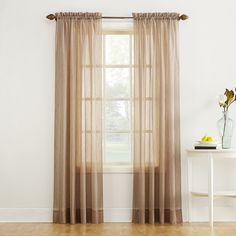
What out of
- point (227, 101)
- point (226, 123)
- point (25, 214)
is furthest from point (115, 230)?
point (227, 101)

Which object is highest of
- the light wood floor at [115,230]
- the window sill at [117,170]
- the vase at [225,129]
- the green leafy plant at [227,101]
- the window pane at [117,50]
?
the window pane at [117,50]

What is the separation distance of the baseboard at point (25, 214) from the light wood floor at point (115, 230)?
138 millimetres

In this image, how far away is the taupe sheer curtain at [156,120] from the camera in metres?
5.07

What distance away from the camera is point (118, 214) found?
5.19 meters

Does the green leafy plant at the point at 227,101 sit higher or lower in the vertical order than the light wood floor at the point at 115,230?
higher

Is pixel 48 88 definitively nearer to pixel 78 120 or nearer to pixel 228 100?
pixel 78 120

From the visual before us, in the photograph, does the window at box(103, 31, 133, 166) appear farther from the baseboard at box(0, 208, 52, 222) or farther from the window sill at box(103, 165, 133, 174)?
the baseboard at box(0, 208, 52, 222)

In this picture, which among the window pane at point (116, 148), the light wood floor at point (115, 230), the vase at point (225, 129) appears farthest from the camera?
the window pane at point (116, 148)

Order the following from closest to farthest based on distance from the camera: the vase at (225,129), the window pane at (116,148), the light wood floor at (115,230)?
the light wood floor at (115,230) → the vase at (225,129) → the window pane at (116,148)

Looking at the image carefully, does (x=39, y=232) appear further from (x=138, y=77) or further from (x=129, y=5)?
(x=129, y=5)

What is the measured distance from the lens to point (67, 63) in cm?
518

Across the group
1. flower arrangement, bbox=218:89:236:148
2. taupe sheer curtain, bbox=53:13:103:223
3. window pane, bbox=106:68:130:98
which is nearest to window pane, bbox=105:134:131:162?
taupe sheer curtain, bbox=53:13:103:223

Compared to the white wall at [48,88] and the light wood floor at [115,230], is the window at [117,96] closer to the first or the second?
the white wall at [48,88]

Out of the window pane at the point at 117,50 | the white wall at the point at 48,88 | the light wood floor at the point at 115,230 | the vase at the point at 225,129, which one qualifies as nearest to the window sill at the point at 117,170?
the white wall at the point at 48,88
